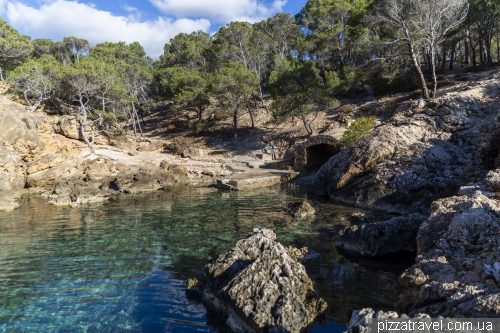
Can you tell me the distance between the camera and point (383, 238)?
388 inches

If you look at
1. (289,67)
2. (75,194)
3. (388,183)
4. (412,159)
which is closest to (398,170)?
(388,183)

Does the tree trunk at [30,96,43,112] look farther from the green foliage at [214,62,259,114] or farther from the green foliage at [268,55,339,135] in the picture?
the green foliage at [268,55,339,135]

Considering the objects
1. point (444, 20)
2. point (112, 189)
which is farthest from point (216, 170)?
point (444, 20)

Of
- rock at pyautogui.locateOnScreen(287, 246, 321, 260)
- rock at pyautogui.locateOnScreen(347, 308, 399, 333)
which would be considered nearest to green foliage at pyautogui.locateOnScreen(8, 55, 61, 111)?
rock at pyautogui.locateOnScreen(287, 246, 321, 260)

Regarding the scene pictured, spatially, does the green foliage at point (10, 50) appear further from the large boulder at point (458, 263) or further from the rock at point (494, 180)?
the rock at point (494, 180)

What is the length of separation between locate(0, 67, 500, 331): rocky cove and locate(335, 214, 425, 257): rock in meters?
0.03

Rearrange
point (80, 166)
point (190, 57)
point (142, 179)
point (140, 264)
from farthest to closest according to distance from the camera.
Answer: point (190, 57) < point (80, 166) < point (142, 179) < point (140, 264)

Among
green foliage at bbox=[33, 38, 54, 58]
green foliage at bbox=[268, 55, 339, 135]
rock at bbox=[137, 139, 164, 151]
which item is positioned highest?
green foliage at bbox=[33, 38, 54, 58]

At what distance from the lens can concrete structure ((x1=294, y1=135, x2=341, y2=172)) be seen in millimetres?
26953

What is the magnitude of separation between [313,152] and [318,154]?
0.76 meters

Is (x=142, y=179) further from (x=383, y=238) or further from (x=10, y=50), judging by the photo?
(x=10, y=50)

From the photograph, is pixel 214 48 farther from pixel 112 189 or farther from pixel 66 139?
pixel 112 189

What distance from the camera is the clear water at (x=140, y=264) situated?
271 inches

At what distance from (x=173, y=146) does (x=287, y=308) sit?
3434 centimetres
